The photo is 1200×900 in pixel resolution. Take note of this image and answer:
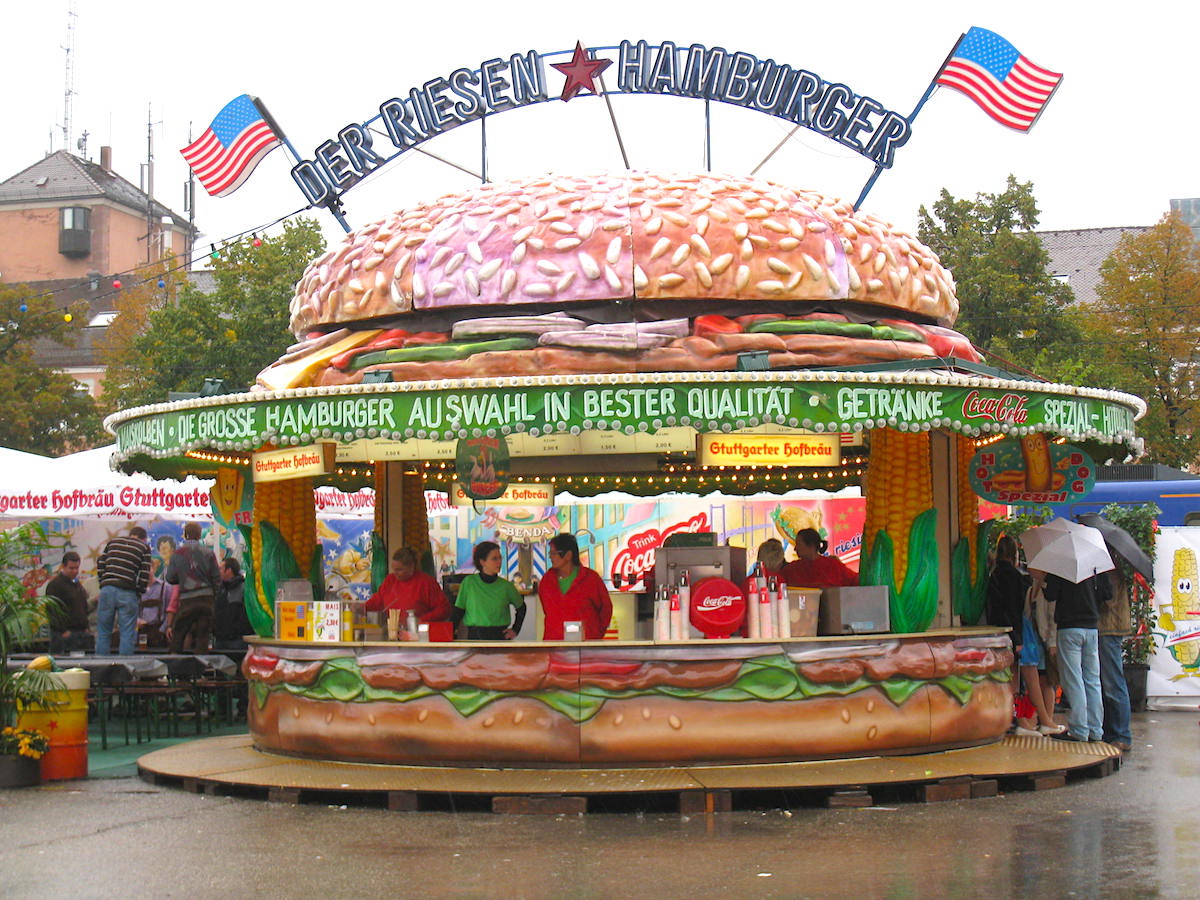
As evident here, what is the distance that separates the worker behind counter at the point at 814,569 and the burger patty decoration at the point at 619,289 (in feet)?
6.27

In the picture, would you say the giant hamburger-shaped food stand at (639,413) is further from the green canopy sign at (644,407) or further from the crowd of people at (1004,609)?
the crowd of people at (1004,609)

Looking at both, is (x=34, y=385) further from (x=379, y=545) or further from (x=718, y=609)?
(x=718, y=609)

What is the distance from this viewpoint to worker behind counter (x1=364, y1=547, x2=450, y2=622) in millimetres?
12023

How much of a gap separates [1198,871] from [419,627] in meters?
5.80

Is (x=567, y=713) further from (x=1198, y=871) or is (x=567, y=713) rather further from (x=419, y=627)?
(x=1198, y=871)

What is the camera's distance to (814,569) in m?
12.6

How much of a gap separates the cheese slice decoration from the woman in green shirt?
1.87 metres

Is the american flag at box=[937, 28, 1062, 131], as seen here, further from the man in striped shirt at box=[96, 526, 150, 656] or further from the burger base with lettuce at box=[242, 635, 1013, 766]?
the man in striped shirt at box=[96, 526, 150, 656]

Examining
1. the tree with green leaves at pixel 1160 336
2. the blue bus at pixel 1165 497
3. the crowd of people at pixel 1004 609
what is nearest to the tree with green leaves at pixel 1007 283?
the tree with green leaves at pixel 1160 336

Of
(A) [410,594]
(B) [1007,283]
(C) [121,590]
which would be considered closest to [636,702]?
(A) [410,594]

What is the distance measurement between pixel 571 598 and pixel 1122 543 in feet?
17.8

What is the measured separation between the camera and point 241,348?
3869 centimetres

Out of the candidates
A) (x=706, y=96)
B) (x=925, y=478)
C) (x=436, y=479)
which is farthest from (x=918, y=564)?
(x=436, y=479)

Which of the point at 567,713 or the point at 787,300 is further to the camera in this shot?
the point at 787,300
